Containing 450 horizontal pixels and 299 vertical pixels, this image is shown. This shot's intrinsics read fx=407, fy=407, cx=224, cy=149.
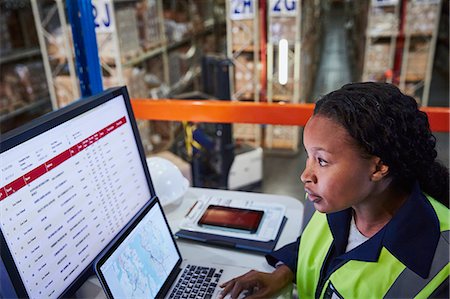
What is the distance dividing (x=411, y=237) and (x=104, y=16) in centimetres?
345

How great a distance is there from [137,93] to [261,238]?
3248mm

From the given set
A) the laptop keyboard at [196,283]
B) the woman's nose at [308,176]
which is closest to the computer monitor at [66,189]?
the laptop keyboard at [196,283]

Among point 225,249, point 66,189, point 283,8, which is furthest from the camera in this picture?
point 283,8

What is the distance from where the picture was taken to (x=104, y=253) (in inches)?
35.9

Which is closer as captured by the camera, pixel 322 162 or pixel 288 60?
pixel 322 162

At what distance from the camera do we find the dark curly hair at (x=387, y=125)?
0.84 metres

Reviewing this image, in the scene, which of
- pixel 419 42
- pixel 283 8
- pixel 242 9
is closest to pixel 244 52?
pixel 242 9

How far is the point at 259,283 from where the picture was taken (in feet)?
3.70

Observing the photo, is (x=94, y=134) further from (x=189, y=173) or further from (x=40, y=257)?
(x=189, y=173)

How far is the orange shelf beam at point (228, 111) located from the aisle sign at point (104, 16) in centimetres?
214

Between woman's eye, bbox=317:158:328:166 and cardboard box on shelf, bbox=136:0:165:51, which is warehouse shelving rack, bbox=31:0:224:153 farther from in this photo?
woman's eye, bbox=317:158:328:166

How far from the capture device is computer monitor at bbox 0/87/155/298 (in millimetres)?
848

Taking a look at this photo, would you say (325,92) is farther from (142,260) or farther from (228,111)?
(142,260)

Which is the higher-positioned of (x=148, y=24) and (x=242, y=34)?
(x=148, y=24)
